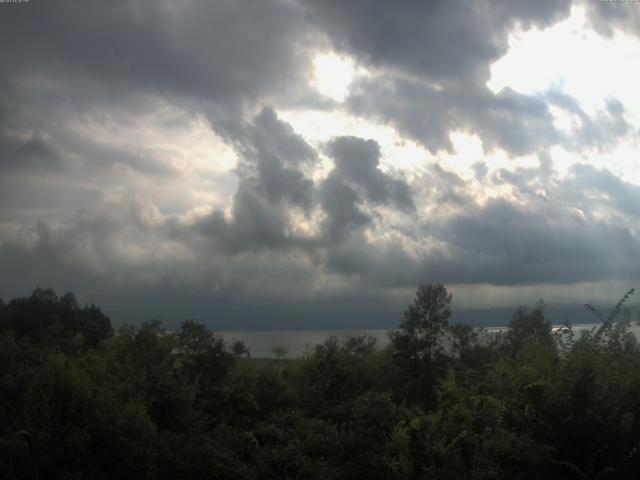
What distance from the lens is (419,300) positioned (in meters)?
45.0

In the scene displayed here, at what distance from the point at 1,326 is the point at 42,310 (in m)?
5.77

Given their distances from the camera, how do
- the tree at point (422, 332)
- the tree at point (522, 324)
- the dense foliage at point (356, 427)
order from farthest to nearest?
the tree at point (422, 332), the tree at point (522, 324), the dense foliage at point (356, 427)

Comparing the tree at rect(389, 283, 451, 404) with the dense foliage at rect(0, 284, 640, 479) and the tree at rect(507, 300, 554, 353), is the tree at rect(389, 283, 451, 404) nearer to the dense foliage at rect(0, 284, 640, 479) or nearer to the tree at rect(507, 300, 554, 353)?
the tree at rect(507, 300, 554, 353)

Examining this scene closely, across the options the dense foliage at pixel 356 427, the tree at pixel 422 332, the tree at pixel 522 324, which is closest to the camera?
the dense foliage at pixel 356 427

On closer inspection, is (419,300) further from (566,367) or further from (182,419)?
(566,367)

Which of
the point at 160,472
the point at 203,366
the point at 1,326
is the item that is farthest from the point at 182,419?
the point at 1,326

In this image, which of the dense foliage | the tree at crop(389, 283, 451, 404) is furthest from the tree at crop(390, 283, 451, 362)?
the dense foliage

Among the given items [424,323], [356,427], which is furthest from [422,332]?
[356,427]

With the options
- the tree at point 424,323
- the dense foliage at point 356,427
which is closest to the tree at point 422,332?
the tree at point 424,323

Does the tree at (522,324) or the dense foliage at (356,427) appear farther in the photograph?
the tree at (522,324)

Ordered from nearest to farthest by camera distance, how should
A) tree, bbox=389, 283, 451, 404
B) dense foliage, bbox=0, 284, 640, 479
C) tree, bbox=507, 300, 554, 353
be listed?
1. dense foliage, bbox=0, 284, 640, 479
2. tree, bbox=507, 300, 554, 353
3. tree, bbox=389, 283, 451, 404

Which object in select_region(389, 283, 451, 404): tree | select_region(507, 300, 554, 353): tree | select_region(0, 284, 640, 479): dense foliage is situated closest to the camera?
select_region(0, 284, 640, 479): dense foliage

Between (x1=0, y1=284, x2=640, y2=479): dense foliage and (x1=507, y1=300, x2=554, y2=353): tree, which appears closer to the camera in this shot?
(x1=0, y1=284, x2=640, y2=479): dense foliage

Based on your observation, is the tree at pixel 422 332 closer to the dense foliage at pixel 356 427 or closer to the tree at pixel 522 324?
the tree at pixel 522 324
